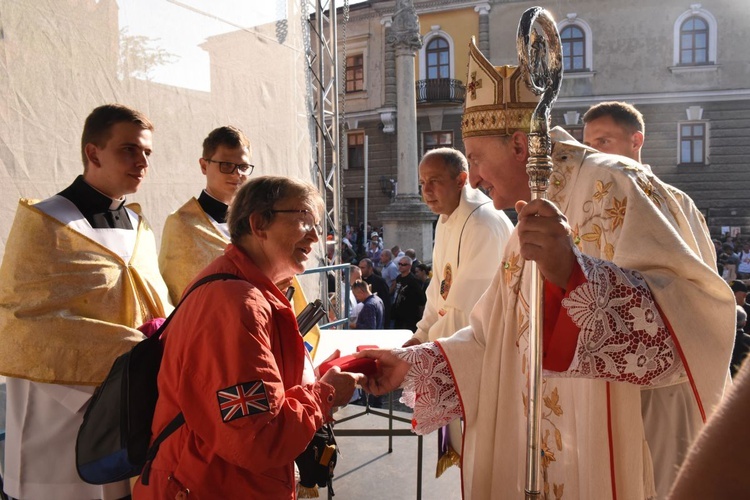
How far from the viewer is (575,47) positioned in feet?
74.1

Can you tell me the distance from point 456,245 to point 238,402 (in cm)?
252

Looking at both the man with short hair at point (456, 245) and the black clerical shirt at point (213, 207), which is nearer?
the black clerical shirt at point (213, 207)

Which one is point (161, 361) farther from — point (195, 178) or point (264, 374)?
point (195, 178)

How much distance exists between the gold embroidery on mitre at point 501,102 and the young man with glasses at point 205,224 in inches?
63.1

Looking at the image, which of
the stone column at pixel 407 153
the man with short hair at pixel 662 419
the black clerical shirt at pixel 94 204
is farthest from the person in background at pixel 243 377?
the stone column at pixel 407 153

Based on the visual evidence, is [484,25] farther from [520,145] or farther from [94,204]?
[520,145]

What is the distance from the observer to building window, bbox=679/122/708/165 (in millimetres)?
21578

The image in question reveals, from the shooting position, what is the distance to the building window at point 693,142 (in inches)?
850

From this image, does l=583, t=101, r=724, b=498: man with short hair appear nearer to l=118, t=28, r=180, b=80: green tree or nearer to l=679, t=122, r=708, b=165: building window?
l=118, t=28, r=180, b=80: green tree

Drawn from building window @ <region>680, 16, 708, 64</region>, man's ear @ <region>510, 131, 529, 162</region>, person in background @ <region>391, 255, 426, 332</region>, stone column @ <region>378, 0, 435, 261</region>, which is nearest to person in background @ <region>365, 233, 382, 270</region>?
stone column @ <region>378, 0, 435, 261</region>

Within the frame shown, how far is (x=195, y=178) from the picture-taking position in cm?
483

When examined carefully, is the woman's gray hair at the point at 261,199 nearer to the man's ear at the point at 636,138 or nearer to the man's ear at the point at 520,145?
the man's ear at the point at 520,145

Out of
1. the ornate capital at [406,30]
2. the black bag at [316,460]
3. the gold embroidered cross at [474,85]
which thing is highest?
the ornate capital at [406,30]

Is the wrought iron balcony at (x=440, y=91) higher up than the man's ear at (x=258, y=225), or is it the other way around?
the wrought iron balcony at (x=440, y=91)
